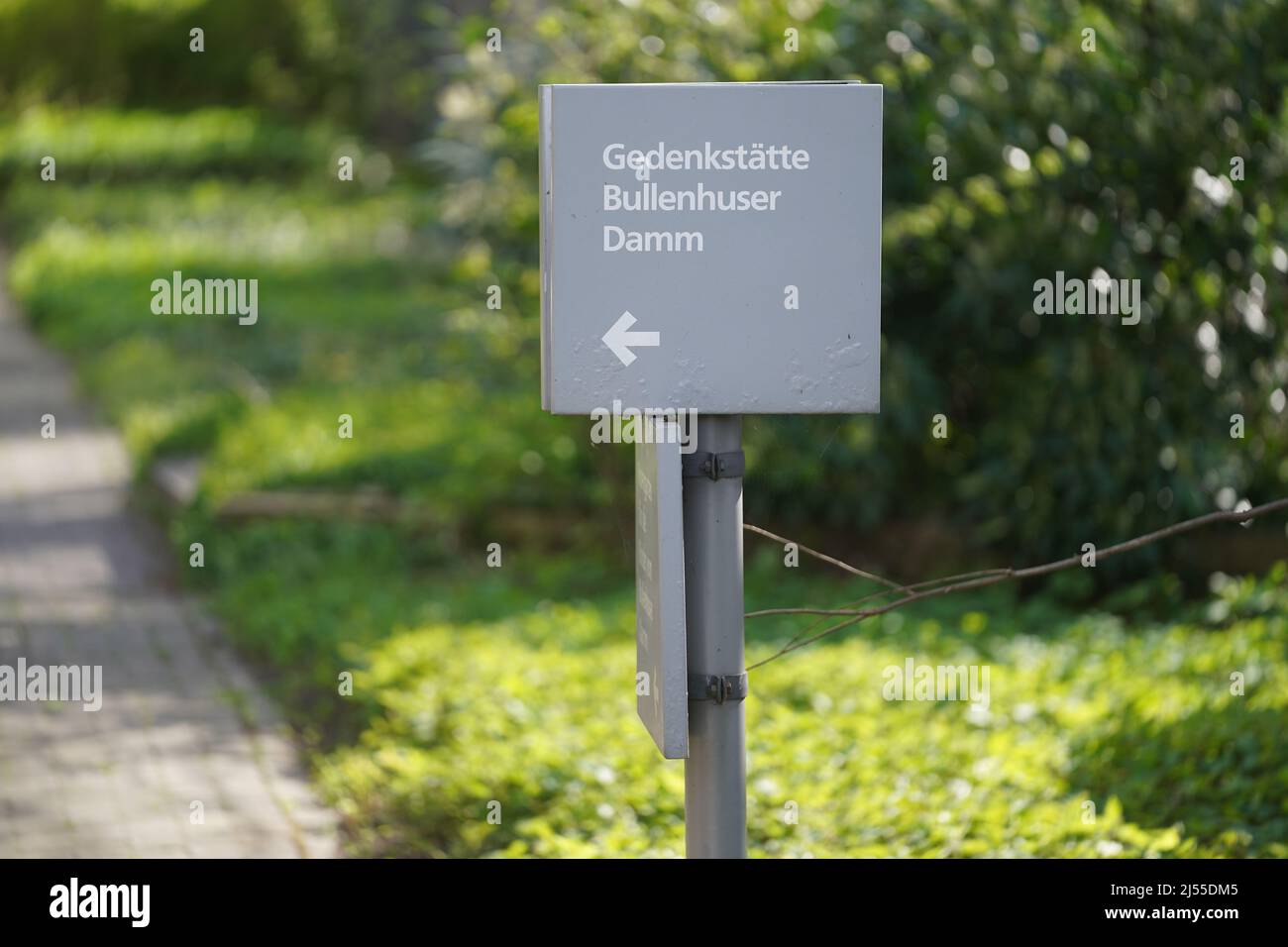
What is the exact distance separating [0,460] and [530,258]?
405cm

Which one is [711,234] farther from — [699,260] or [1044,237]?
[1044,237]

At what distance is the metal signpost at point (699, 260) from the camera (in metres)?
3.11

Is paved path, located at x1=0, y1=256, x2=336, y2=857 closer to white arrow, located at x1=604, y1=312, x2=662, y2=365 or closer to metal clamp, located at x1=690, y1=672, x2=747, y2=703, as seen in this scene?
metal clamp, located at x1=690, y1=672, x2=747, y2=703

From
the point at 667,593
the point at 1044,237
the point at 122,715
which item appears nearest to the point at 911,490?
the point at 1044,237

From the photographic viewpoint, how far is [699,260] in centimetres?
312

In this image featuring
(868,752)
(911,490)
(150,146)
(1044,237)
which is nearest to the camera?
(868,752)

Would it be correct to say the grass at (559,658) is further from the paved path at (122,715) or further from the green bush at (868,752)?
the paved path at (122,715)

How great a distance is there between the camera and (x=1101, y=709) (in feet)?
18.5

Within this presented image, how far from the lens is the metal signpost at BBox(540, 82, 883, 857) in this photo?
10.2 ft

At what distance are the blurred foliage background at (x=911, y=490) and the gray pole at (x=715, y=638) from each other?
1.30 meters

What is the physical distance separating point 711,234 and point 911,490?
4987mm
